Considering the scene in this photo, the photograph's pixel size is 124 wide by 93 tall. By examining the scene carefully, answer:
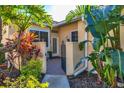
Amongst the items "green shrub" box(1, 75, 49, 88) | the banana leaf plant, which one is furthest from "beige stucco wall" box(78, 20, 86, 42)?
"green shrub" box(1, 75, 49, 88)

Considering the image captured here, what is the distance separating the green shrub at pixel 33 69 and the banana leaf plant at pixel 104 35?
3.60 ft

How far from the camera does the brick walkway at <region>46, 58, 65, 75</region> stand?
553cm

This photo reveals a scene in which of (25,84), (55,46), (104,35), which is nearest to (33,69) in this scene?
(55,46)

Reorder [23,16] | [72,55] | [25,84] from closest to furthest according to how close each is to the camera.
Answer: [25,84] < [23,16] < [72,55]

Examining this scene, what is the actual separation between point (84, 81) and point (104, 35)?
46.6 inches

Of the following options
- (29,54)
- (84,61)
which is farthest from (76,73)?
(29,54)

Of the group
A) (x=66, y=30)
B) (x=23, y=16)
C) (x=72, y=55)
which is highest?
(x=23, y=16)

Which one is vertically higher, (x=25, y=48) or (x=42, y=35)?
(x=42, y=35)

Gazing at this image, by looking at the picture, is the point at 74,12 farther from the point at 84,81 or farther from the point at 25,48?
the point at 84,81

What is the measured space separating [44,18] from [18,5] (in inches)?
27.8

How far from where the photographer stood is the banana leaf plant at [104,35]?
5.05 metres

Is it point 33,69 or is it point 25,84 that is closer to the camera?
point 25,84

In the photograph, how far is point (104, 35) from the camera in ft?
17.6

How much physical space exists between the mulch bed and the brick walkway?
32 cm
